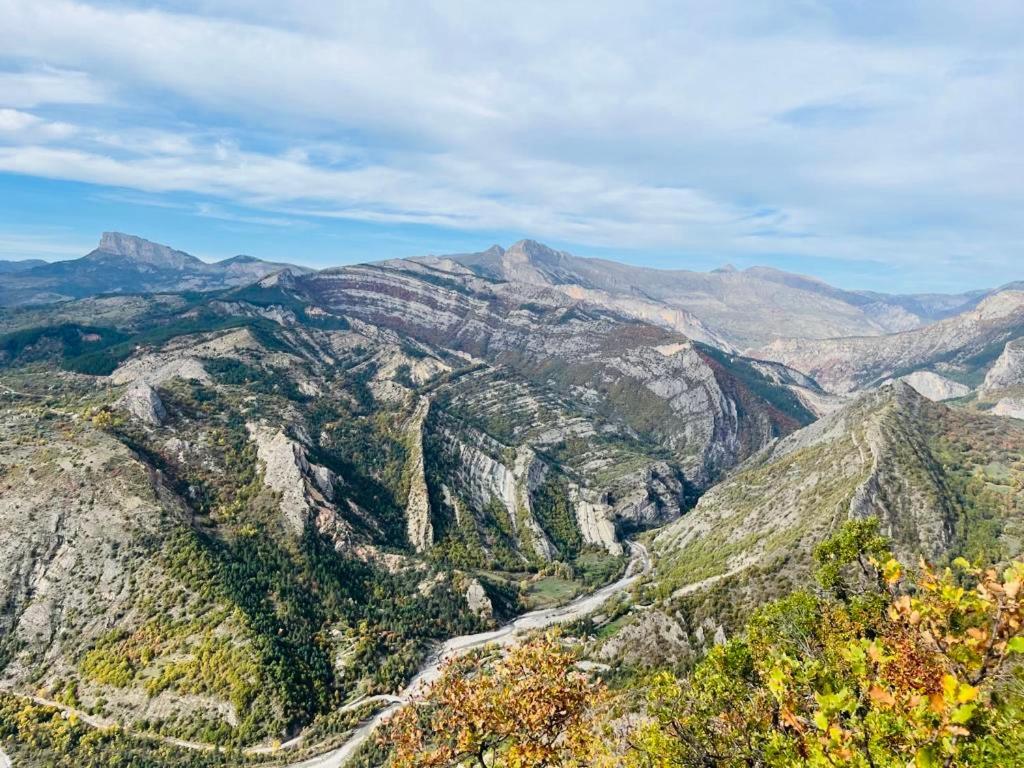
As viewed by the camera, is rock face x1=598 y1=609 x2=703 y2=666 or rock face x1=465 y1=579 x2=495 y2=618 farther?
rock face x1=465 y1=579 x2=495 y2=618

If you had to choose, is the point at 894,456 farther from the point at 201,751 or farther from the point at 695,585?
the point at 201,751

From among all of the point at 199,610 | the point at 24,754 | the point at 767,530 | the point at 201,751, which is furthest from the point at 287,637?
the point at 767,530

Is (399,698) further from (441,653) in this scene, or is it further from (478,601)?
(478,601)

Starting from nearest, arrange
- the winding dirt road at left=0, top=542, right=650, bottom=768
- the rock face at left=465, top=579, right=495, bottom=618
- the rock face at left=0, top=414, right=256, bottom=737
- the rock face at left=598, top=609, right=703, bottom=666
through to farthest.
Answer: the winding dirt road at left=0, top=542, right=650, bottom=768 → the rock face at left=0, top=414, right=256, bottom=737 → the rock face at left=598, top=609, right=703, bottom=666 → the rock face at left=465, top=579, right=495, bottom=618

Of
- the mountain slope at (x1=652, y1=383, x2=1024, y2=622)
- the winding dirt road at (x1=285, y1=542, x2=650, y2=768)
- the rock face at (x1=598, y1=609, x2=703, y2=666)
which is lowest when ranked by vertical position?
the winding dirt road at (x1=285, y1=542, x2=650, y2=768)

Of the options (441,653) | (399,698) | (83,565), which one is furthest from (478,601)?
(83,565)

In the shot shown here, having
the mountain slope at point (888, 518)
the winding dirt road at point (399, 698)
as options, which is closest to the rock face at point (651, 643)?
the mountain slope at point (888, 518)

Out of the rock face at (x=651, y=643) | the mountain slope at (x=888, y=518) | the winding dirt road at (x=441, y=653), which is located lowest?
the winding dirt road at (x=441, y=653)

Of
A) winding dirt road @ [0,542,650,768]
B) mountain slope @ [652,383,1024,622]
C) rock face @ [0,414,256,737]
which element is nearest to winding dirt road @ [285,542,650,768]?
winding dirt road @ [0,542,650,768]

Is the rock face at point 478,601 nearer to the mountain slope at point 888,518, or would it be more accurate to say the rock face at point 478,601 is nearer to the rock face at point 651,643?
the rock face at point 651,643

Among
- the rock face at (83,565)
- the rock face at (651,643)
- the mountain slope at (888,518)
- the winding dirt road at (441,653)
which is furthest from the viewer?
the mountain slope at (888,518)

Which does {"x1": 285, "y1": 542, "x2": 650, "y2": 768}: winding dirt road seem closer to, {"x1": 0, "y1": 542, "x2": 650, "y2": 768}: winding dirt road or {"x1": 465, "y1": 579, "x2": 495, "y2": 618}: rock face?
{"x1": 0, "y1": 542, "x2": 650, "y2": 768}: winding dirt road

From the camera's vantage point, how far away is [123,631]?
142 meters

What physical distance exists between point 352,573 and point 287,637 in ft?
139
